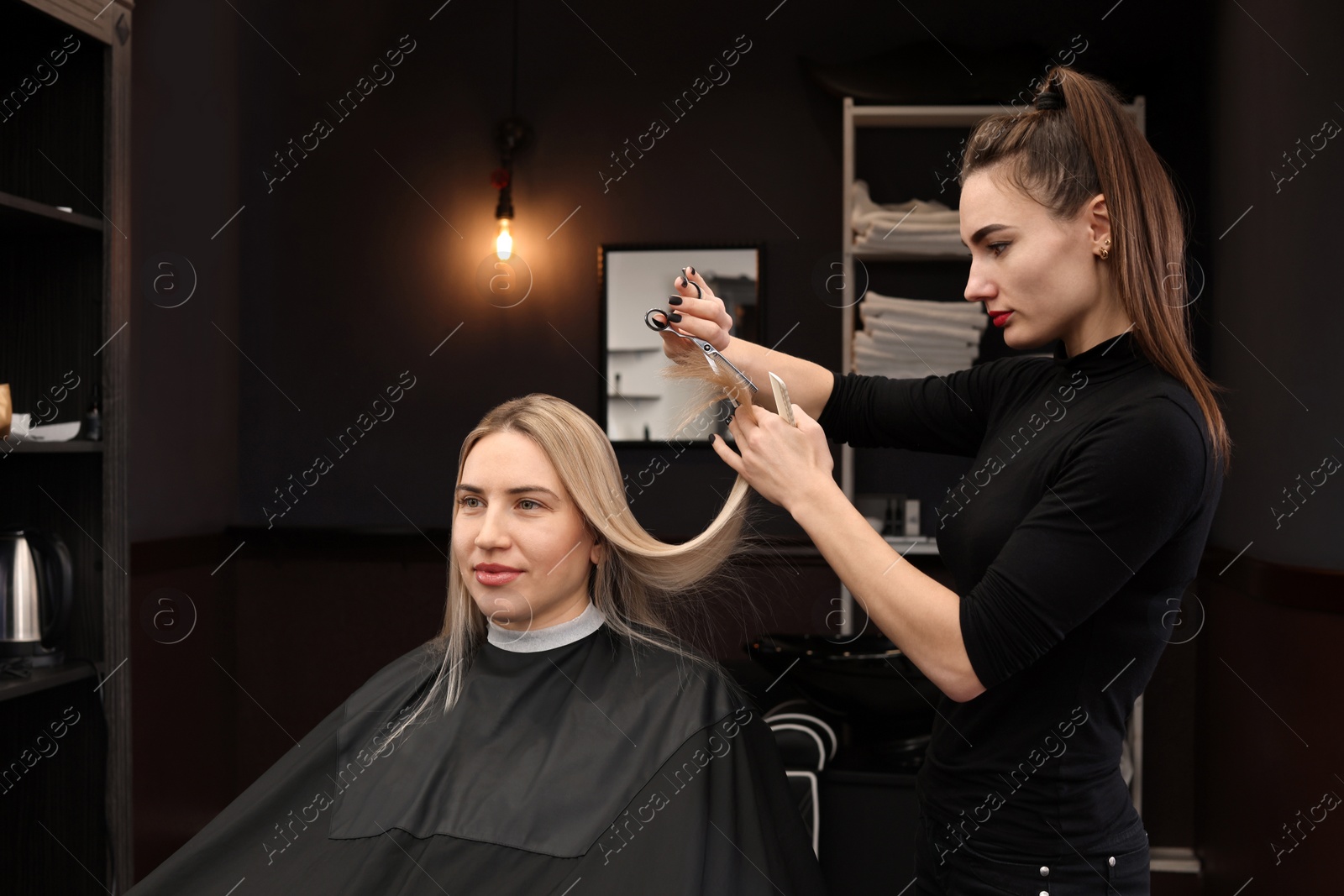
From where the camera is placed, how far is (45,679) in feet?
6.50

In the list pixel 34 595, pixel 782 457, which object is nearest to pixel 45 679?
pixel 34 595

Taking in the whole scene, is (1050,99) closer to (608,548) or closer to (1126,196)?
(1126,196)

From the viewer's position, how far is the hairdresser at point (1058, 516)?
3.49 feet

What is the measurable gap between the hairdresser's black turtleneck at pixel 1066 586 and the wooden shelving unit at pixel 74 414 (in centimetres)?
173

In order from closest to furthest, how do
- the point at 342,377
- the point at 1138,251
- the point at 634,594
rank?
the point at 1138,251
the point at 634,594
the point at 342,377

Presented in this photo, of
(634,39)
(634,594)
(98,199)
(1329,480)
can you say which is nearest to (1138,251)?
(634,594)

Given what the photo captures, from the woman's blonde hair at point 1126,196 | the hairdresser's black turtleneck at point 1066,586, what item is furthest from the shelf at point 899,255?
the woman's blonde hair at point 1126,196

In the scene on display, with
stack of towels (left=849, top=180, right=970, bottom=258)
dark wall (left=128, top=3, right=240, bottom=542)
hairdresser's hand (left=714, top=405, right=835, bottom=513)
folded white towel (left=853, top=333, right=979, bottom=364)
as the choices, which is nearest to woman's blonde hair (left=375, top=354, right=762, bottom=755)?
hairdresser's hand (left=714, top=405, right=835, bottom=513)

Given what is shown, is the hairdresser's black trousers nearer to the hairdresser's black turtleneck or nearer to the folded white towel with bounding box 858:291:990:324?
the hairdresser's black turtleneck

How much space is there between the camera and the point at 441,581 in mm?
3314

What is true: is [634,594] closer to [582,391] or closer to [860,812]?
[860,812]

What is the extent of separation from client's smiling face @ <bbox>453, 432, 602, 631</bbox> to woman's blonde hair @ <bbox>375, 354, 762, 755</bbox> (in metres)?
0.02

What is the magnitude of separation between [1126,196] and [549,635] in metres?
1.07

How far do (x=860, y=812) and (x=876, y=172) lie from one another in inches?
80.1
